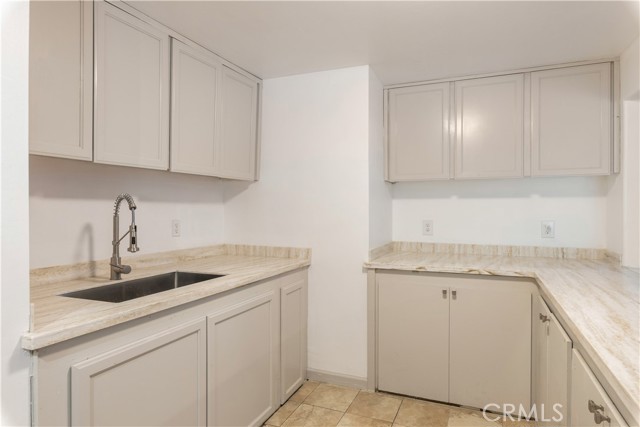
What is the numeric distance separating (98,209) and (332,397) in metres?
1.80

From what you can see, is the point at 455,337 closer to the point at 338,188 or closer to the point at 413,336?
the point at 413,336

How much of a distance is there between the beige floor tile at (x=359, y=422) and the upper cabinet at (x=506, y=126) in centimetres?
163

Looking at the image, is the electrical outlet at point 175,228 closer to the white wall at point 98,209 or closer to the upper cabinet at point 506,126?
the white wall at point 98,209

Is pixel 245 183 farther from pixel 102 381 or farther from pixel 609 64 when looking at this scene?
pixel 609 64

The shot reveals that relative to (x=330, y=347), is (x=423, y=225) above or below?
above

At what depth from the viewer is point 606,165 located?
2.41 metres

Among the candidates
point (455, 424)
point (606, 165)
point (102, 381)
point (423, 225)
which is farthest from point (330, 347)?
point (606, 165)

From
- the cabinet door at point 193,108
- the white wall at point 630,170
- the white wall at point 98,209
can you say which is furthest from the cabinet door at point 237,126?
the white wall at point 630,170

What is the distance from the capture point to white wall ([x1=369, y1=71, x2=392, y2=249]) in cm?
261

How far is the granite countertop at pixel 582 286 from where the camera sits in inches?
36.6

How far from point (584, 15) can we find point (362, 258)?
177 cm

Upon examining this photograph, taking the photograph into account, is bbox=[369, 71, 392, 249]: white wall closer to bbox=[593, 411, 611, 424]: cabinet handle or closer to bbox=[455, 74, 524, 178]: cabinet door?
bbox=[455, 74, 524, 178]: cabinet door

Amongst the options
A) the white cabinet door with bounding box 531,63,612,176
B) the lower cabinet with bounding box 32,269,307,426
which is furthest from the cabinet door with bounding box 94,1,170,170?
the white cabinet door with bounding box 531,63,612,176

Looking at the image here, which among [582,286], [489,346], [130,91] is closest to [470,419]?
[489,346]
